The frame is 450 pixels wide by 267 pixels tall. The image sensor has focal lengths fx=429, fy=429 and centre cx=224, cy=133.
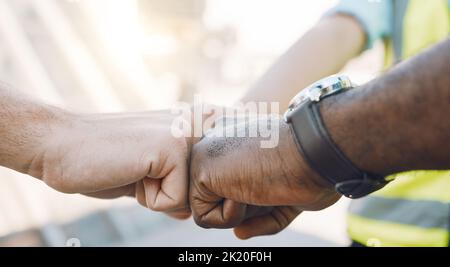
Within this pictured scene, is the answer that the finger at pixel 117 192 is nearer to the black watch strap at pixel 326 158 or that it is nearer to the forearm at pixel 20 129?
the forearm at pixel 20 129

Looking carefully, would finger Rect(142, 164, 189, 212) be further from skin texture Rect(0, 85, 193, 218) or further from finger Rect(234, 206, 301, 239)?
finger Rect(234, 206, 301, 239)

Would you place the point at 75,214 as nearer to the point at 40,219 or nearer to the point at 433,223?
the point at 40,219

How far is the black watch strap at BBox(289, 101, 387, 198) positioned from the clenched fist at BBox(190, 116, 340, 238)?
3cm

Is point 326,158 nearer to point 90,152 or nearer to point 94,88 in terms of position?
point 90,152

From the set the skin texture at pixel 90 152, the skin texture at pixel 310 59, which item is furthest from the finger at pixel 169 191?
the skin texture at pixel 310 59

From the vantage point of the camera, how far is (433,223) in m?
1.34

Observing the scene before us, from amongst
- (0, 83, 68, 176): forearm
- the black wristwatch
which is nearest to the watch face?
the black wristwatch

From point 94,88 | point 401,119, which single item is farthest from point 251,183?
point 94,88

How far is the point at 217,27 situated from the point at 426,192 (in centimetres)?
1714

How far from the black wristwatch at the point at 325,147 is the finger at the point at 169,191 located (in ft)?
1.30

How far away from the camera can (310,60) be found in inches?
60.9

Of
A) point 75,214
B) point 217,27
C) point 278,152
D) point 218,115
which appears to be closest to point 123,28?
point 75,214

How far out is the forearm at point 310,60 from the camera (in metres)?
1.53

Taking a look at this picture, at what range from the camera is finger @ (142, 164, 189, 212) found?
1.19m
